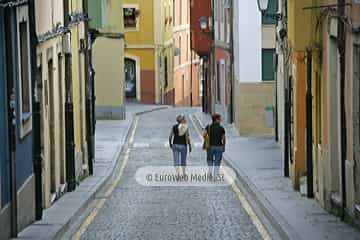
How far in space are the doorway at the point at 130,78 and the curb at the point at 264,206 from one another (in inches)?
1380

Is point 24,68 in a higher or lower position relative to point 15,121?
higher

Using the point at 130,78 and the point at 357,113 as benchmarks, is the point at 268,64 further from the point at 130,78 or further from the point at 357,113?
the point at 130,78

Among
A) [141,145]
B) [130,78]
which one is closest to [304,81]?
[141,145]

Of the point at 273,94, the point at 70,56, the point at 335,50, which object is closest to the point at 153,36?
the point at 273,94

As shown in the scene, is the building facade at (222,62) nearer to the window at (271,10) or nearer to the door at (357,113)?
the window at (271,10)

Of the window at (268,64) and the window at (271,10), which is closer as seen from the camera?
the window at (271,10)

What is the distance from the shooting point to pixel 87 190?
23828 mm

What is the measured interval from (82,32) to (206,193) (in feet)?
21.0

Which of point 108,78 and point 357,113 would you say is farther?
point 108,78

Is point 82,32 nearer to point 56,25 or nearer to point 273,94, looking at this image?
point 56,25

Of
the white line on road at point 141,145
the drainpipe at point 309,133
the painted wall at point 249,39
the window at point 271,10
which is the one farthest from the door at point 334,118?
the painted wall at point 249,39

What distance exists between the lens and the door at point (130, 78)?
66000 millimetres

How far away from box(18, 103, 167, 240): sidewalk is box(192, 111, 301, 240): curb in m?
3.25

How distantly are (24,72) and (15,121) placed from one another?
1986 millimetres
